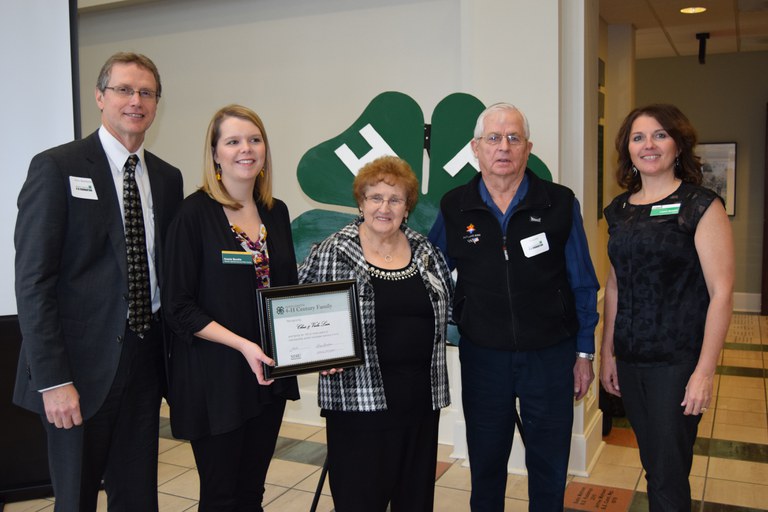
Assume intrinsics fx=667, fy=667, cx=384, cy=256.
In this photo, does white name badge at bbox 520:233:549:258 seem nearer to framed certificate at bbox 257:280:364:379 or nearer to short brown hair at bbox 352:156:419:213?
short brown hair at bbox 352:156:419:213

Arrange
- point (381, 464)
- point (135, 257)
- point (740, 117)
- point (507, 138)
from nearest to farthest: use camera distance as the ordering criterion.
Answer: point (135, 257), point (381, 464), point (507, 138), point (740, 117)

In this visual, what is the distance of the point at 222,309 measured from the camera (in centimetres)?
196

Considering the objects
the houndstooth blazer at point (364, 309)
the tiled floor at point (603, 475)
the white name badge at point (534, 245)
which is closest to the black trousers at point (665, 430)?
the white name badge at point (534, 245)

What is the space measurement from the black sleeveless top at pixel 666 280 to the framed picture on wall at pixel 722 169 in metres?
6.94

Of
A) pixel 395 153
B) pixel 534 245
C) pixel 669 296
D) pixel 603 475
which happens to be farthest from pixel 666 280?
pixel 603 475

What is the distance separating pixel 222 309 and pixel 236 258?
16cm

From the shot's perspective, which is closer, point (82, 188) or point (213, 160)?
point (82, 188)

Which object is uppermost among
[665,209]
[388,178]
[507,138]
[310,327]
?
[507,138]

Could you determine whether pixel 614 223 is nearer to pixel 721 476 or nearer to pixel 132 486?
pixel 132 486

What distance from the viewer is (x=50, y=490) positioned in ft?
10.9

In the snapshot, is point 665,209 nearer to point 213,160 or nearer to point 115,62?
point 213,160

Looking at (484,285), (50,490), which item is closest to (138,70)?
(484,285)

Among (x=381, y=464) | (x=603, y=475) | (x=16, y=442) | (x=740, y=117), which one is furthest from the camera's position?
(x=740, y=117)

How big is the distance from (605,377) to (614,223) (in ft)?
1.86
